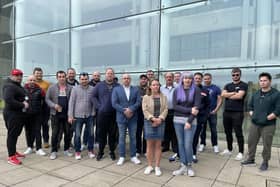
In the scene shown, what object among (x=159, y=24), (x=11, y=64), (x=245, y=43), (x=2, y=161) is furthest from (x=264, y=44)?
(x=11, y=64)

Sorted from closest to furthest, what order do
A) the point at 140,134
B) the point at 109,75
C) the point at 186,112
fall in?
the point at 186,112 < the point at 109,75 < the point at 140,134

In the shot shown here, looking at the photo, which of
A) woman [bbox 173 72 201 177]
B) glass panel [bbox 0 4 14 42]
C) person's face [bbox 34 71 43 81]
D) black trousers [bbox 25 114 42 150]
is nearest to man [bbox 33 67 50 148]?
person's face [bbox 34 71 43 81]

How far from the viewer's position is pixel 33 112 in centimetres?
449

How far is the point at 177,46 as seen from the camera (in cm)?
711

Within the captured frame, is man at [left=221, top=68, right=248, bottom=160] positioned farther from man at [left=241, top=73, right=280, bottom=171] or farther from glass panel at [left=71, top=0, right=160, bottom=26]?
glass panel at [left=71, top=0, right=160, bottom=26]

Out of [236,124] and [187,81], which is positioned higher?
[187,81]

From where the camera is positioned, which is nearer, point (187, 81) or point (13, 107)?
point (187, 81)

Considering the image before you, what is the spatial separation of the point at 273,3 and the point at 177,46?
8.77 ft

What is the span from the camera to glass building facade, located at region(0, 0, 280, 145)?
6.11 metres

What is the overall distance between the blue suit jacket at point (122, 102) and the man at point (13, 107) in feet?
5.18

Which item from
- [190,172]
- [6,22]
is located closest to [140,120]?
[190,172]

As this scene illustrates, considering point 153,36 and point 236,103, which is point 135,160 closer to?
point 236,103

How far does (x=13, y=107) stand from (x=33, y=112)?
54cm

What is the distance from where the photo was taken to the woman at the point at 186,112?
3473 mm
